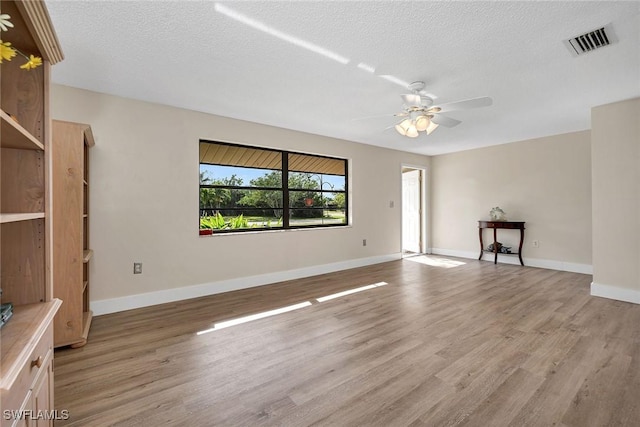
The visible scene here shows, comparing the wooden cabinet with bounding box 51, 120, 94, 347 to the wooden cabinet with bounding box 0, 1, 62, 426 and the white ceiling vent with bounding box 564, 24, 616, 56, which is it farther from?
the white ceiling vent with bounding box 564, 24, 616, 56

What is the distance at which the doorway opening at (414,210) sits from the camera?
23.5 feet

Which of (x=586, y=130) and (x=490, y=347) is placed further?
(x=586, y=130)

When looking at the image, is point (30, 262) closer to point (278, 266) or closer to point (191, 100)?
point (191, 100)

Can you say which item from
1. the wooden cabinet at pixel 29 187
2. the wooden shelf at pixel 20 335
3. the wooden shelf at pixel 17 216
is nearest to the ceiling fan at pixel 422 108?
the wooden cabinet at pixel 29 187

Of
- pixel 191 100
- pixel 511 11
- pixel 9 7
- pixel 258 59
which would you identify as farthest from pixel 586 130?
pixel 9 7

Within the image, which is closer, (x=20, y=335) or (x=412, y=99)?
(x=20, y=335)

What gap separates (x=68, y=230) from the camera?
2436 millimetres

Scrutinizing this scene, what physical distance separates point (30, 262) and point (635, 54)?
4441 millimetres

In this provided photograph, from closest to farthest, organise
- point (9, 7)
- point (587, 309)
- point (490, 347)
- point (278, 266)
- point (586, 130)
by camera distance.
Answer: point (9, 7) < point (490, 347) < point (587, 309) < point (278, 266) < point (586, 130)

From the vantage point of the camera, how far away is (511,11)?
1.90 m

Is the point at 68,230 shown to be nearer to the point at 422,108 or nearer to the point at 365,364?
the point at 365,364

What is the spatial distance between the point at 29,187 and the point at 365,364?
2.26 metres

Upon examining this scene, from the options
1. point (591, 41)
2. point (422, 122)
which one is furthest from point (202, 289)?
point (591, 41)

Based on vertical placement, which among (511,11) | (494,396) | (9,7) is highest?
(511,11)
